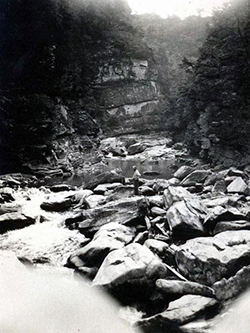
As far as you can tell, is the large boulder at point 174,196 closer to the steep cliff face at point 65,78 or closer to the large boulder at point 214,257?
the large boulder at point 214,257

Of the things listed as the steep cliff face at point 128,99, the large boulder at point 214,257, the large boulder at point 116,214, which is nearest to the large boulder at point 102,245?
the large boulder at point 116,214

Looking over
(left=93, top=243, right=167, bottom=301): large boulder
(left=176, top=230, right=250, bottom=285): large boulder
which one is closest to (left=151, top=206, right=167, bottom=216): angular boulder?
(left=176, top=230, right=250, bottom=285): large boulder

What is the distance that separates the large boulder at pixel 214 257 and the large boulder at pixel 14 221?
4.65m

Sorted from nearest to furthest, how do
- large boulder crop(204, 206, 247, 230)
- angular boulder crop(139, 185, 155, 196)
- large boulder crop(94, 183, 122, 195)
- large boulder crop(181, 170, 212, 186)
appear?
large boulder crop(204, 206, 247, 230) < angular boulder crop(139, 185, 155, 196) < large boulder crop(94, 183, 122, 195) < large boulder crop(181, 170, 212, 186)

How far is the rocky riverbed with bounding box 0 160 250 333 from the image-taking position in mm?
4156

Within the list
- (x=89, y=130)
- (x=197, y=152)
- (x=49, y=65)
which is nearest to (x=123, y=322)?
(x=197, y=152)

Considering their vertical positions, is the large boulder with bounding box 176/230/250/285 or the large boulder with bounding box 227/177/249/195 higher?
the large boulder with bounding box 176/230/250/285

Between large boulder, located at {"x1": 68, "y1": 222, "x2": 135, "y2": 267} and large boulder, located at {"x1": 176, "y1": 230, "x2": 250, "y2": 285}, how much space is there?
4.06 feet

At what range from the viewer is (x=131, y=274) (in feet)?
14.5

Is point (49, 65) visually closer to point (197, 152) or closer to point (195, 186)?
point (197, 152)

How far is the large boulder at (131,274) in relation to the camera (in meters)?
4.36

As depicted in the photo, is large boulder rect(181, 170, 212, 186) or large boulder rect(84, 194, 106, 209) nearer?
large boulder rect(84, 194, 106, 209)

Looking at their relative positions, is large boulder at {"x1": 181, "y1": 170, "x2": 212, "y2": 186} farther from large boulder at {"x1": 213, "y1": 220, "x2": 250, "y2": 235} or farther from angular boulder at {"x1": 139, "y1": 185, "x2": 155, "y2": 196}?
large boulder at {"x1": 213, "y1": 220, "x2": 250, "y2": 235}

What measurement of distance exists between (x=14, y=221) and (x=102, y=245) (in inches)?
136
